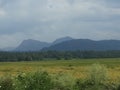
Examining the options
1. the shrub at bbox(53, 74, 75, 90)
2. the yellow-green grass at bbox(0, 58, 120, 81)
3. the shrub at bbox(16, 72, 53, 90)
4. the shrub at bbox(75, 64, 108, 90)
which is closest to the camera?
the shrub at bbox(16, 72, 53, 90)

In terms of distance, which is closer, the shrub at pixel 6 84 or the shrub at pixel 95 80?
the shrub at pixel 6 84

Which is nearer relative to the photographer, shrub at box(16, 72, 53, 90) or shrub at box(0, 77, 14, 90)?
shrub at box(0, 77, 14, 90)

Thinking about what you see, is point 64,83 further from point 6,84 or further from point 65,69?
point 65,69

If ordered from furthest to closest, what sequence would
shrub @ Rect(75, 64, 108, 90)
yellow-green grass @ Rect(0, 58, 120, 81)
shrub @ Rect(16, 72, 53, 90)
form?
yellow-green grass @ Rect(0, 58, 120, 81) < shrub @ Rect(75, 64, 108, 90) < shrub @ Rect(16, 72, 53, 90)

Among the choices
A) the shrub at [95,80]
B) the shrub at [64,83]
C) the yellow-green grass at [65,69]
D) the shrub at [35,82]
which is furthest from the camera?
Answer: the yellow-green grass at [65,69]

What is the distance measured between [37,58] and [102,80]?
518 feet

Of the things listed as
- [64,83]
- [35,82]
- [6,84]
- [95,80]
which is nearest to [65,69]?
[95,80]

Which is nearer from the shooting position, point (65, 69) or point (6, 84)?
point (6, 84)

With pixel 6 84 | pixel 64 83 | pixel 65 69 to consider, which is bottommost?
pixel 64 83

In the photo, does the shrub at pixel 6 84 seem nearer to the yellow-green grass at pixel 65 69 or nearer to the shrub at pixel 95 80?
the yellow-green grass at pixel 65 69

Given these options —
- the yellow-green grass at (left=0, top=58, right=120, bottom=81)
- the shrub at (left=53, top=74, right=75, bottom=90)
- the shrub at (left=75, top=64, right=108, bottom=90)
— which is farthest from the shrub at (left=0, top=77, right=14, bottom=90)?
the shrub at (left=75, top=64, right=108, bottom=90)

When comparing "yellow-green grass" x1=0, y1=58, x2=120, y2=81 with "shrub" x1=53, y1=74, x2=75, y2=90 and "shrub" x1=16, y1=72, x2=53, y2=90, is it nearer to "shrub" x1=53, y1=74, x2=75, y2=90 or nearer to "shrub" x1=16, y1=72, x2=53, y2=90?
"shrub" x1=53, y1=74, x2=75, y2=90

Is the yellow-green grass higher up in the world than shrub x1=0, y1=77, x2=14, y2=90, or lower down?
higher up

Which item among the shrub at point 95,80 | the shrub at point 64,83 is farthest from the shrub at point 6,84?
the shrub at point 95,80
